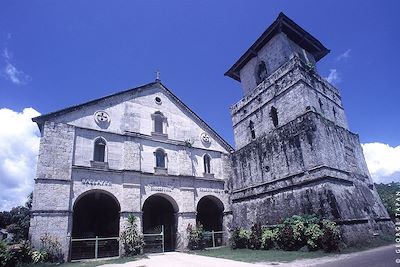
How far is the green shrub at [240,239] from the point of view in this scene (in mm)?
16453

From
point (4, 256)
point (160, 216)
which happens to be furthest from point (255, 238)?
point (4, 256)

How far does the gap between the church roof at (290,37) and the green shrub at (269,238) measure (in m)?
15.5

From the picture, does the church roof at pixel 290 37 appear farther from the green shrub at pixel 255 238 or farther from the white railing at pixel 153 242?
the white railing at pixel 153 242

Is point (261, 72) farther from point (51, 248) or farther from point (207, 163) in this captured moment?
point (51, 248)

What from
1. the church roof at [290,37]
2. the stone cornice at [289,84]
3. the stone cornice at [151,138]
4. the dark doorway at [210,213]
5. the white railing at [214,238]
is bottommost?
the white railing at [214,238]

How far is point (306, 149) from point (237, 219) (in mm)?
8122

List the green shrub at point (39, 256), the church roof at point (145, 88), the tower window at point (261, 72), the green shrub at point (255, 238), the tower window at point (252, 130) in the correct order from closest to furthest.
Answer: the green shrub at point (39, 256) < the church roof at point (145, 88) < the green shrub at point (255, 238) < the tower window at point (252, 130) < the tower window at point (261, 72)

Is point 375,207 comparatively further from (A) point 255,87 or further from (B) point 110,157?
(B) point 110,157

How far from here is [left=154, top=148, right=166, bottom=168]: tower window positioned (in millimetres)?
18625

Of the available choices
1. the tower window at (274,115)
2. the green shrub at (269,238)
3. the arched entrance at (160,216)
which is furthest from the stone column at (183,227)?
the tower window at (274,115)

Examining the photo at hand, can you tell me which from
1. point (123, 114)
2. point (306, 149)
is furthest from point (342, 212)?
point (123, 114)

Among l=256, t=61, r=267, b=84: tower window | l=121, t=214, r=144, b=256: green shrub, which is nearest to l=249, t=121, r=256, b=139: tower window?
l=256, t=61, r=267, b=84: tower window

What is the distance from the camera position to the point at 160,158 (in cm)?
1889

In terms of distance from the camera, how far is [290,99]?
703 inches
